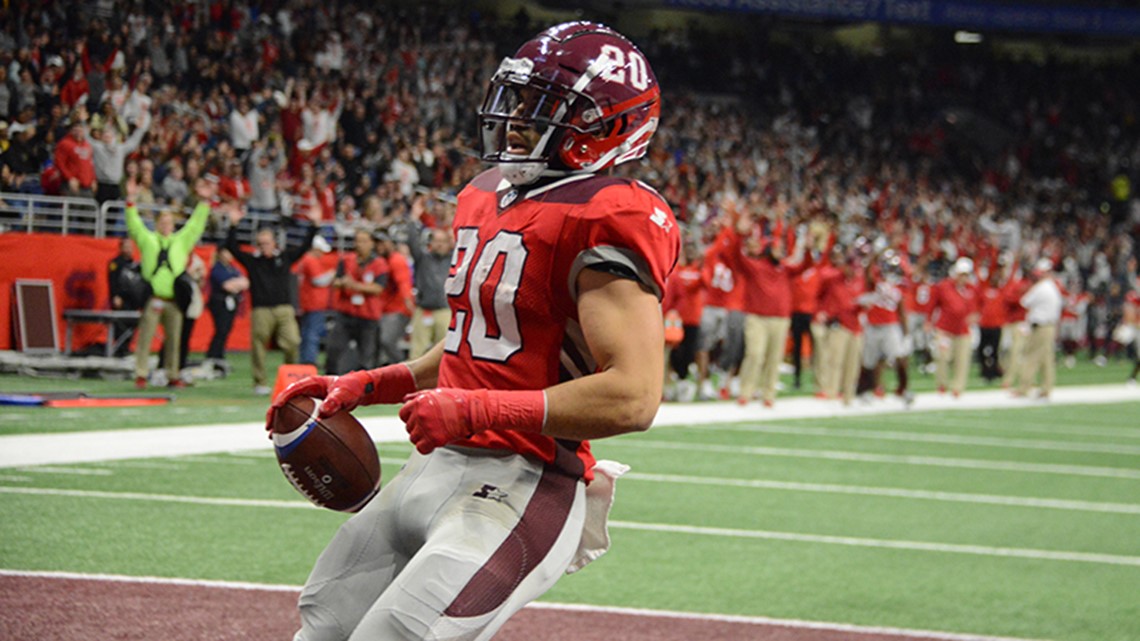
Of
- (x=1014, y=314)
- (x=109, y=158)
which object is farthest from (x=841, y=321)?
(x=109, y=158)

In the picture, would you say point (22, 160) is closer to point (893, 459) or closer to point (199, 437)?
point (199, 437)

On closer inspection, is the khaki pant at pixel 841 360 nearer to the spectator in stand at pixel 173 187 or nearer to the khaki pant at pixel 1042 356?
the khaki pant at pixel 1042 356

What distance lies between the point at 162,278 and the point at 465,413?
11870 millimetres

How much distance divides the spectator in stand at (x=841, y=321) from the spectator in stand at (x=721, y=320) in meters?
1.05

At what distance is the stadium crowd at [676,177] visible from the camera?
1544 cm

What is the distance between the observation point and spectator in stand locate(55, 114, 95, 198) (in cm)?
1563

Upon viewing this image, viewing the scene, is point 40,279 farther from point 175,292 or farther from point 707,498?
point 707,498

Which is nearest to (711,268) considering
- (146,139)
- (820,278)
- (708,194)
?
(820,278)

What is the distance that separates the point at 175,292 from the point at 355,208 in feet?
20.6

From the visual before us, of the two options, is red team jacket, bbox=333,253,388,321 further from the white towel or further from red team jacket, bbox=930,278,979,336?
the white towel

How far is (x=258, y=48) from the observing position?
67.9 feet

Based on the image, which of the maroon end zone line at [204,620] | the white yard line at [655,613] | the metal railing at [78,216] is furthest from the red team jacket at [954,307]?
the maroon end zone line at [204,620]

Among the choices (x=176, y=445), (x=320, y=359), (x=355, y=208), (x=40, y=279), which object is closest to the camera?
(x=176, y=445)

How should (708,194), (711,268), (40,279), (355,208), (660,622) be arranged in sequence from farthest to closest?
(708,194)
(355,208)
(711,268)
(40,279)
(660,622)
